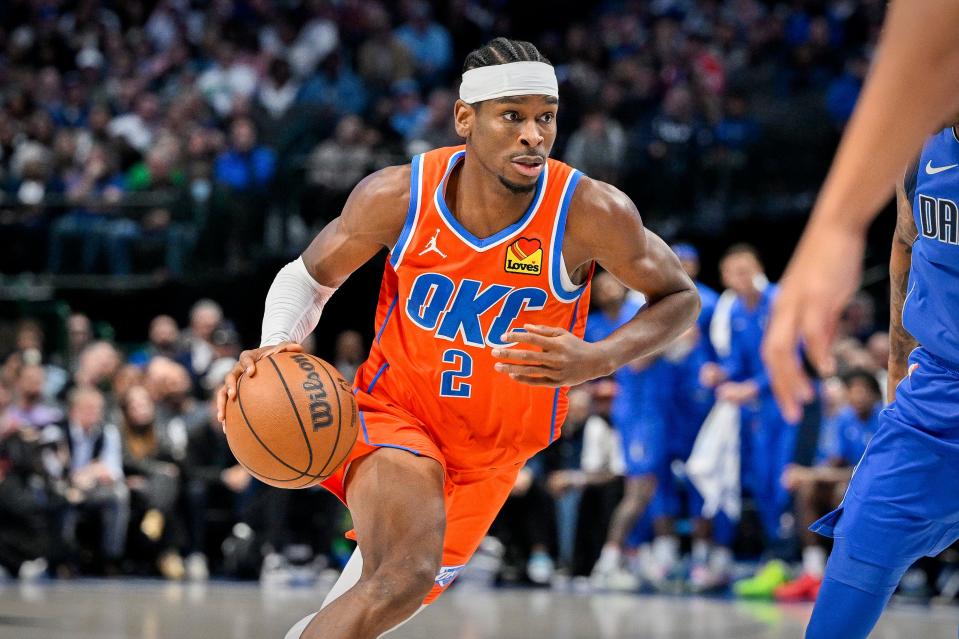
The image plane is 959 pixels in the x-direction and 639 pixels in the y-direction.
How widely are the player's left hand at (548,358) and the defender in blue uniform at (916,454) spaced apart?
79cm

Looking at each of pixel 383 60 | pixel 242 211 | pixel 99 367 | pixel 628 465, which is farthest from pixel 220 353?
pixel 383 60

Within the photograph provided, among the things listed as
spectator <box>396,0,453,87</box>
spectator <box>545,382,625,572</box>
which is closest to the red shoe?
spectator <box>545,382,625,572</box>

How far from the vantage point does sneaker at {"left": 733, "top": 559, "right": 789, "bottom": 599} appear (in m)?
8.80

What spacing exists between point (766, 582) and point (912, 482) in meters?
5.70

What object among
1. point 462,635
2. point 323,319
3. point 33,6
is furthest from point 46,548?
point 33,6

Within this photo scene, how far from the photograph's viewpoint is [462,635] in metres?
6.82

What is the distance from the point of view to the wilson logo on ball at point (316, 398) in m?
3.72

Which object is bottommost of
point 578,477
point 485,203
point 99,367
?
point 578,477

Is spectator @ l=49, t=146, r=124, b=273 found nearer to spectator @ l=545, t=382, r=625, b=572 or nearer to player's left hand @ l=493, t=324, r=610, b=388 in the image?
spectator @ l=545, t=382, r=625, b=572

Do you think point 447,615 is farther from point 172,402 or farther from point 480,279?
point 480,279

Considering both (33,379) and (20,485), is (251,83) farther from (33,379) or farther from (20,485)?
(20,485)

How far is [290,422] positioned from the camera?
12.2 ft

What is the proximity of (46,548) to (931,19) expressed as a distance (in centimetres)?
936

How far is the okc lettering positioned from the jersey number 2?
0.15 ft
